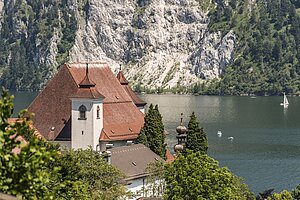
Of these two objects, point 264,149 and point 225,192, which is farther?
point 264,149

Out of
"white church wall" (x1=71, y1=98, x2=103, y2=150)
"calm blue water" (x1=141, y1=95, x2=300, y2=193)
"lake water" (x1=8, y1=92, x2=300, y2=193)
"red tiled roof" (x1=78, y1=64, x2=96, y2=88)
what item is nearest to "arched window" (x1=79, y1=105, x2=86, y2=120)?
"white church wall" (x1=71, y1=98, x2=103, y2=150)

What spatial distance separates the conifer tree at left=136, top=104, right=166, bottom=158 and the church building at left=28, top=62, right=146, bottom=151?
1.95m

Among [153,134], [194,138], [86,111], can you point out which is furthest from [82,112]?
[194,138]

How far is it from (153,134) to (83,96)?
21.6ft

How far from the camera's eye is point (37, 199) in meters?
13.9

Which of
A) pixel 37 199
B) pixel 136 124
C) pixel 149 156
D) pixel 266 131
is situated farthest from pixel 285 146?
pixel 37 199

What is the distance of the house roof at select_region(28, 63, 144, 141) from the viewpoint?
6969 cm

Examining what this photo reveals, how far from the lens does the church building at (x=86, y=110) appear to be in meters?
68.4

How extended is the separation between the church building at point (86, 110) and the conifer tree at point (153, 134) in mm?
1945

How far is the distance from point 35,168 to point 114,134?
56.4 m

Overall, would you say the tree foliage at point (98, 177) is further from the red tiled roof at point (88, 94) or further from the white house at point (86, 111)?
the white house at point (86, 111)

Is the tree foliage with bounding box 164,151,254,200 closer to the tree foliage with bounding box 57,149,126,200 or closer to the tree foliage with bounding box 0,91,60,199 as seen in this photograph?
the tree foliage with bounding box 57,149,126,200

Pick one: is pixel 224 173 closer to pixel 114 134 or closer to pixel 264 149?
pixel 114 134

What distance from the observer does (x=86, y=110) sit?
2692 inches
